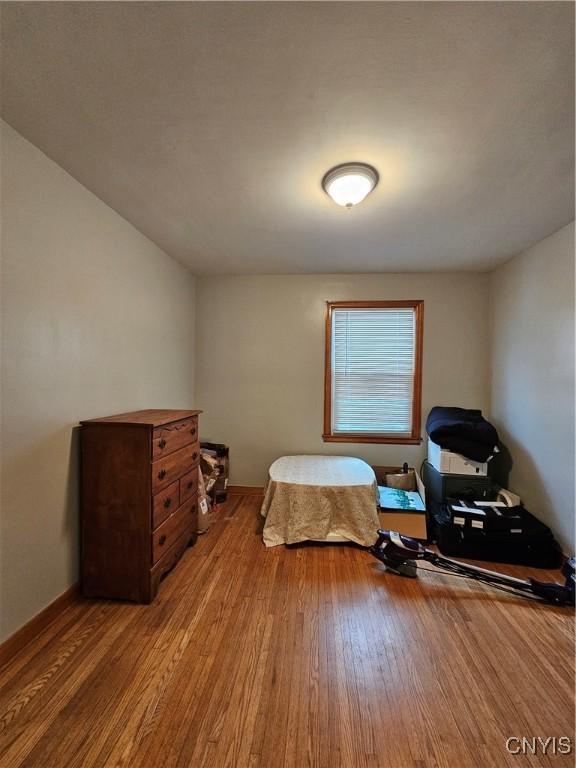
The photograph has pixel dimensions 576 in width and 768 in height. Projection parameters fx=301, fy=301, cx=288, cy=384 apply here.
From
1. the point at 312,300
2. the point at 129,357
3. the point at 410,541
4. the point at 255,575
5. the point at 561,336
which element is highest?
the point at 312,300

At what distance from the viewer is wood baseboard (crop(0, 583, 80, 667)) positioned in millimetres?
1436

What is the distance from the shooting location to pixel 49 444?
1.65m

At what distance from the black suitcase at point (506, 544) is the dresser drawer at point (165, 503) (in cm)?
211

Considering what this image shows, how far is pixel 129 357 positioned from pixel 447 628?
2745 millimetres

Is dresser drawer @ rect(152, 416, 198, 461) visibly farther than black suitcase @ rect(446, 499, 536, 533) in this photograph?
No

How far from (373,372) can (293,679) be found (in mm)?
2749

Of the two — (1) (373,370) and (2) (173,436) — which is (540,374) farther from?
(2) (173,436)

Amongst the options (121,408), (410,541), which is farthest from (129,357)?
(410,541)

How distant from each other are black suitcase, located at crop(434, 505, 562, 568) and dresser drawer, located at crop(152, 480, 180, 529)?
2115 millimetres

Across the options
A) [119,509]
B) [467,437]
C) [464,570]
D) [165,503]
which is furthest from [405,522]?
[119,509]

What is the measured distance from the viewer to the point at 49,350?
1.65 meters

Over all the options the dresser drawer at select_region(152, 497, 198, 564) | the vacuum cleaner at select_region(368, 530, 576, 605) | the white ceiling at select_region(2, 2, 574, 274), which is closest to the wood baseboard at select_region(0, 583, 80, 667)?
the dresser drawer at select_region(152, 497, 198, 564)

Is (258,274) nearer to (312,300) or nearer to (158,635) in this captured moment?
(312,300)

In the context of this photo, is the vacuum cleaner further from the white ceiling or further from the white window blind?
the white ceiling
